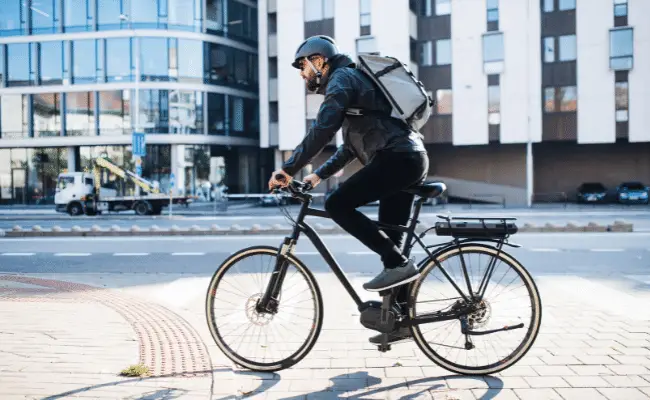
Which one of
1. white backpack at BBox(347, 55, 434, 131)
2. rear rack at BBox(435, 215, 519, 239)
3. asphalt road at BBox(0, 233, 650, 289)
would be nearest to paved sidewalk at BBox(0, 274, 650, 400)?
rear rack at BBox(435, 215, 519, 239)

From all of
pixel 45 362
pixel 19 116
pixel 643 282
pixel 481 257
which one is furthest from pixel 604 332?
pixel 19 116

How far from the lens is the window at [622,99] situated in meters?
34.1

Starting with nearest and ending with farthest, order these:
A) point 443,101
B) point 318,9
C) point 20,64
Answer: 1. point 443,101
2. point 318,9
3. point 20,64

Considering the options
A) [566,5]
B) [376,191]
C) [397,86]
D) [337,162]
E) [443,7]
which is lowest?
[376,191]

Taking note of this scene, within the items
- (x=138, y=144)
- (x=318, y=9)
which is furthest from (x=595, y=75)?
(x=138, y=144)

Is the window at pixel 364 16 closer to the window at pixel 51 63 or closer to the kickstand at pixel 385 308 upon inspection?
the window at pixel 51 63

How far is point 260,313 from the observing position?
151 inches

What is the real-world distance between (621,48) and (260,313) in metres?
36.0

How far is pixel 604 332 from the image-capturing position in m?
4.66

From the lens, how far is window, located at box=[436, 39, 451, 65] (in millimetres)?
37178

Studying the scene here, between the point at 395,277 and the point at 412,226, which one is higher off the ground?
the point at 412,226

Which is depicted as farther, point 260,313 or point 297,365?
point 297,365

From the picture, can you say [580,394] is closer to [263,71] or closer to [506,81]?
[506,81]

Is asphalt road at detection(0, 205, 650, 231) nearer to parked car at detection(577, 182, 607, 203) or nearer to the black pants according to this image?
parked car at detection(577, 182, 607, 203)
